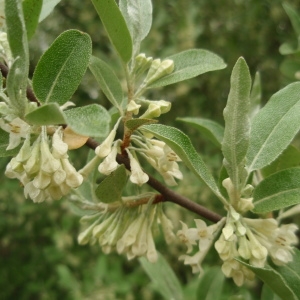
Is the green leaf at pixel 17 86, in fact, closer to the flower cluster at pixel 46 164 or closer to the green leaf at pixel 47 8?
the flower cluster at pixel 46 164

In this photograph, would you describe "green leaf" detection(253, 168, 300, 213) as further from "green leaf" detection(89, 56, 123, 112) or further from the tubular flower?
"green leaf" detection(89, 56, 123, 112)

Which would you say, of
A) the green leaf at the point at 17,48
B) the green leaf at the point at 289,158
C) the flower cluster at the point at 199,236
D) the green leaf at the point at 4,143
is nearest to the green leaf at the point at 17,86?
the green leaf at the point at 17,48

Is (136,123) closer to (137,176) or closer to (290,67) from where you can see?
(137,176)

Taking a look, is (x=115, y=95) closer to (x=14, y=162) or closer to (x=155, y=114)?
(x=155, y=114)

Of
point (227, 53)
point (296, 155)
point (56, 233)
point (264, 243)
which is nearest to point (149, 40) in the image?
point (227, 53)

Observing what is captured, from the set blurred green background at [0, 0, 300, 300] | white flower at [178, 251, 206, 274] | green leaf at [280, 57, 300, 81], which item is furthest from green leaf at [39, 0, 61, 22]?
blurred green background at [0, 0, 300, 300]
